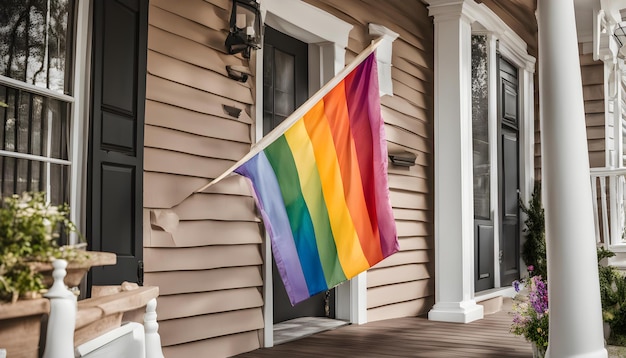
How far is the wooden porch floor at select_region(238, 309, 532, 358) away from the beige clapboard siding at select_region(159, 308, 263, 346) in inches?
6.7

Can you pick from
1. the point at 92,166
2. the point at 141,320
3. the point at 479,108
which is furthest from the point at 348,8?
the point at 141,320

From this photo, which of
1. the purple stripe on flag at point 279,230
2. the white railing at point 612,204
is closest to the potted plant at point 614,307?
the white railing at point 612,204

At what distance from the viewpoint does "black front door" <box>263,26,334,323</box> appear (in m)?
5.07

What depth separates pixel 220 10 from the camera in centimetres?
418

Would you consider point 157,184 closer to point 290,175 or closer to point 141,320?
point 290,175

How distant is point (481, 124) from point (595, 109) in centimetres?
168

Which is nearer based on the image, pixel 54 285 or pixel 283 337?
pixel 54 285

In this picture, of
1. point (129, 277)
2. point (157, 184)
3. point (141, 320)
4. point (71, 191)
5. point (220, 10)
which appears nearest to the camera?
point (141, 320)

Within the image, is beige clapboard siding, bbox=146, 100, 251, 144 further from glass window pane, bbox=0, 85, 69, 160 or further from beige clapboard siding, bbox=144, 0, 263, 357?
glass window pane, bbox=0, 85, 69, 160

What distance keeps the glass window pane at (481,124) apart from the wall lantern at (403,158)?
1079 millimetres

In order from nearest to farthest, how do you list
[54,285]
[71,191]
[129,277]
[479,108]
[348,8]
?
[54,285]
[71,191]
[129,277]
[348,8]
[479,108]

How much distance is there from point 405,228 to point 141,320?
3.83m

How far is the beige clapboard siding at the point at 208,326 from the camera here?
371 cm

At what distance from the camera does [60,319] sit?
5.67ft
